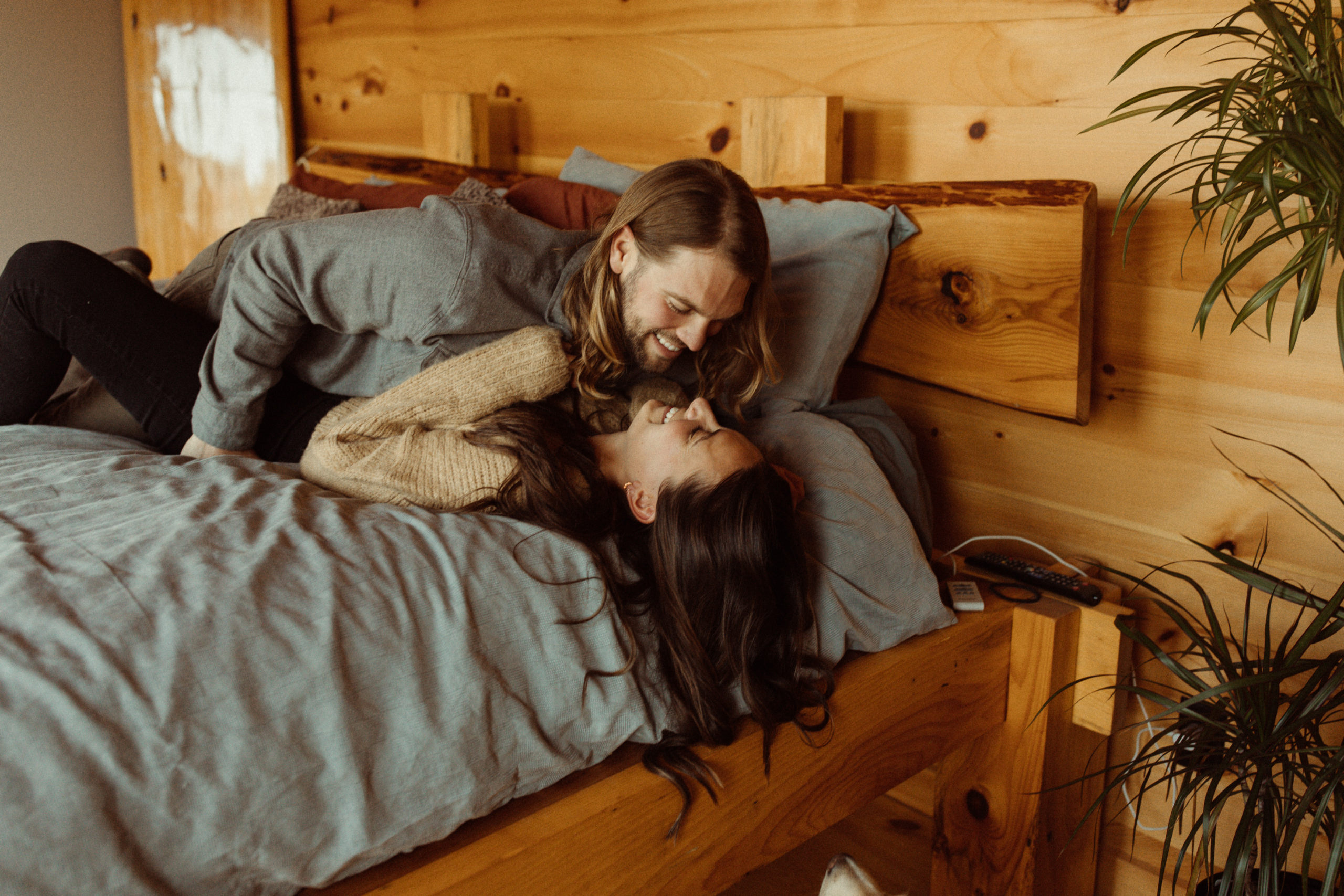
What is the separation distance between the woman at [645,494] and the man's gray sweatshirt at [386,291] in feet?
0.19

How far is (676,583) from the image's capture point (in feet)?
3.50

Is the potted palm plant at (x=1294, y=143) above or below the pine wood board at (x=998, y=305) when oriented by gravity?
above

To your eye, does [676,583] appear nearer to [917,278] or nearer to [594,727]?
[594,727]

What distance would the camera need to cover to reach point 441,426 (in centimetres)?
131

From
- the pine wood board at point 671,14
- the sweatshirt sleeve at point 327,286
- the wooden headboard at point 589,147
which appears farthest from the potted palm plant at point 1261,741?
the sweatshirt sleeve at point 327,286

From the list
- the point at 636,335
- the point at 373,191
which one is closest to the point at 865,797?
the point at 636,335

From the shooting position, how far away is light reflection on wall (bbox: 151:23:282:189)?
2857 mm

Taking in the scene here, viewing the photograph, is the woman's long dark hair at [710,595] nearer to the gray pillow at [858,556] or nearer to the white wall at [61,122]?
the gray pillow at [858,556]

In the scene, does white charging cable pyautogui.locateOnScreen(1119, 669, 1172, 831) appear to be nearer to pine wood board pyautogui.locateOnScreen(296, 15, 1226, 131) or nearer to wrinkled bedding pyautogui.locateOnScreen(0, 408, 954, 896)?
wrinkled bedding pyautogui.locateOnScreen(0, 408, 954, 896)

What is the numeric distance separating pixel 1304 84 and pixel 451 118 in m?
1.80

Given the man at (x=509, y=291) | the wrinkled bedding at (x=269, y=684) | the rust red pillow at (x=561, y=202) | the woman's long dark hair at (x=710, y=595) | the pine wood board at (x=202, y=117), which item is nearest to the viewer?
the wrinkled bedding at (x=269, y=684)

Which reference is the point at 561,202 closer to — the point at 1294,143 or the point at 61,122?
the point at 1294,143

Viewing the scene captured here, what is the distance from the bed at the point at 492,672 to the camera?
0.75 m

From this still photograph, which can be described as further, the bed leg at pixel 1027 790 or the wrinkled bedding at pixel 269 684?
the bed leg at pixel 1027 790
